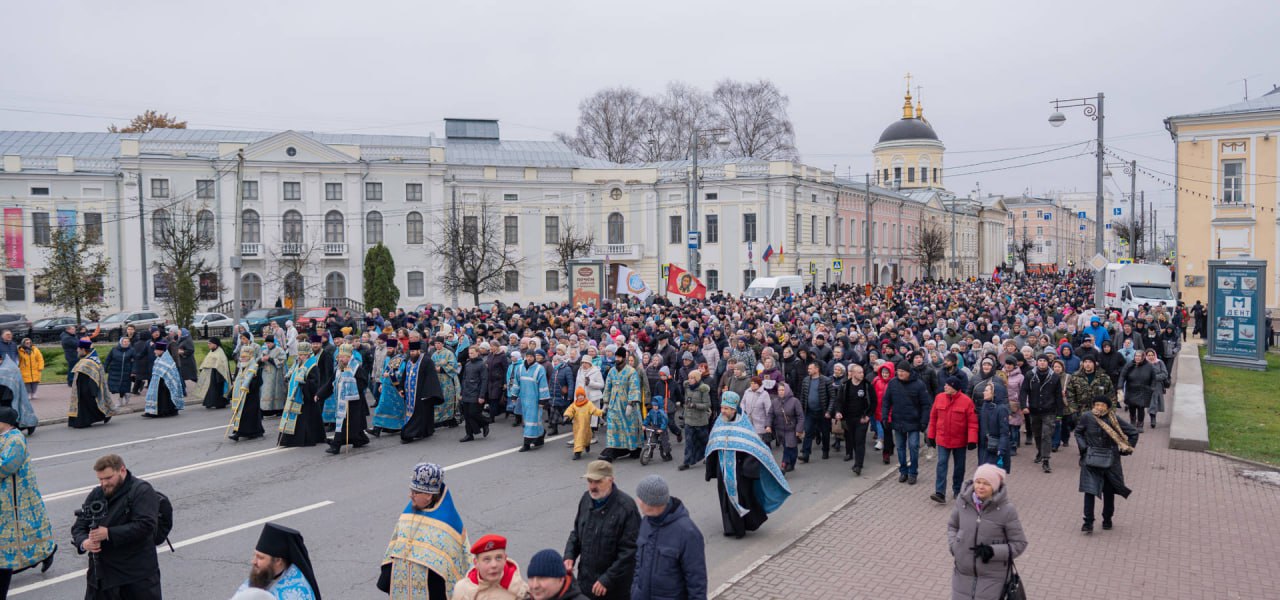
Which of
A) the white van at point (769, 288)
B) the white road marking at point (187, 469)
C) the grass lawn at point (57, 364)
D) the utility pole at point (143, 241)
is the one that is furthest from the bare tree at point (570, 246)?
the white road marking at point (187, 469)

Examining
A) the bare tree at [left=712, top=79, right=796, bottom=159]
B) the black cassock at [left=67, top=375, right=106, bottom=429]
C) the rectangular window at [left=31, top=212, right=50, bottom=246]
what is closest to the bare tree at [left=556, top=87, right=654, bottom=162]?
the bare tree at [left=712, top=79, right=796, bottom=159]

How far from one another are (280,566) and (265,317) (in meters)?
35.8

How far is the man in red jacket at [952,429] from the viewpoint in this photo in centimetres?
1019

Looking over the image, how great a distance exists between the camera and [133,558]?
5.84 m

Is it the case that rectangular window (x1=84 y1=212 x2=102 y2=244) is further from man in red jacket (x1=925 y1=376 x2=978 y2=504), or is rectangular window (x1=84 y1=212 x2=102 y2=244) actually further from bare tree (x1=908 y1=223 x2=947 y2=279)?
bare tree (x1=908 y1=223 x2=947 y2=279)

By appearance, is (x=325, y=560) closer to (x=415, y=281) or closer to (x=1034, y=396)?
(x=1034, y=396)

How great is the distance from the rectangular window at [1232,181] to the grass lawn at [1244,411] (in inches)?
739

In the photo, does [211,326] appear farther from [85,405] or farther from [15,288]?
[85,405]

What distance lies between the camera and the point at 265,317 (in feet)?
123

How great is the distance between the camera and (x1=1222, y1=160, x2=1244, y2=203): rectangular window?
38.2 meters

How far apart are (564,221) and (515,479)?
4340cm

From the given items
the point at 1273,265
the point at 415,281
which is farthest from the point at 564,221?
the point at 1273,265

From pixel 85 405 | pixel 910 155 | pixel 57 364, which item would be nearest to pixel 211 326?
pixel 57 364

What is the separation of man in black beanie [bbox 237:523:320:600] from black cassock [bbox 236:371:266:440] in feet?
34.0
